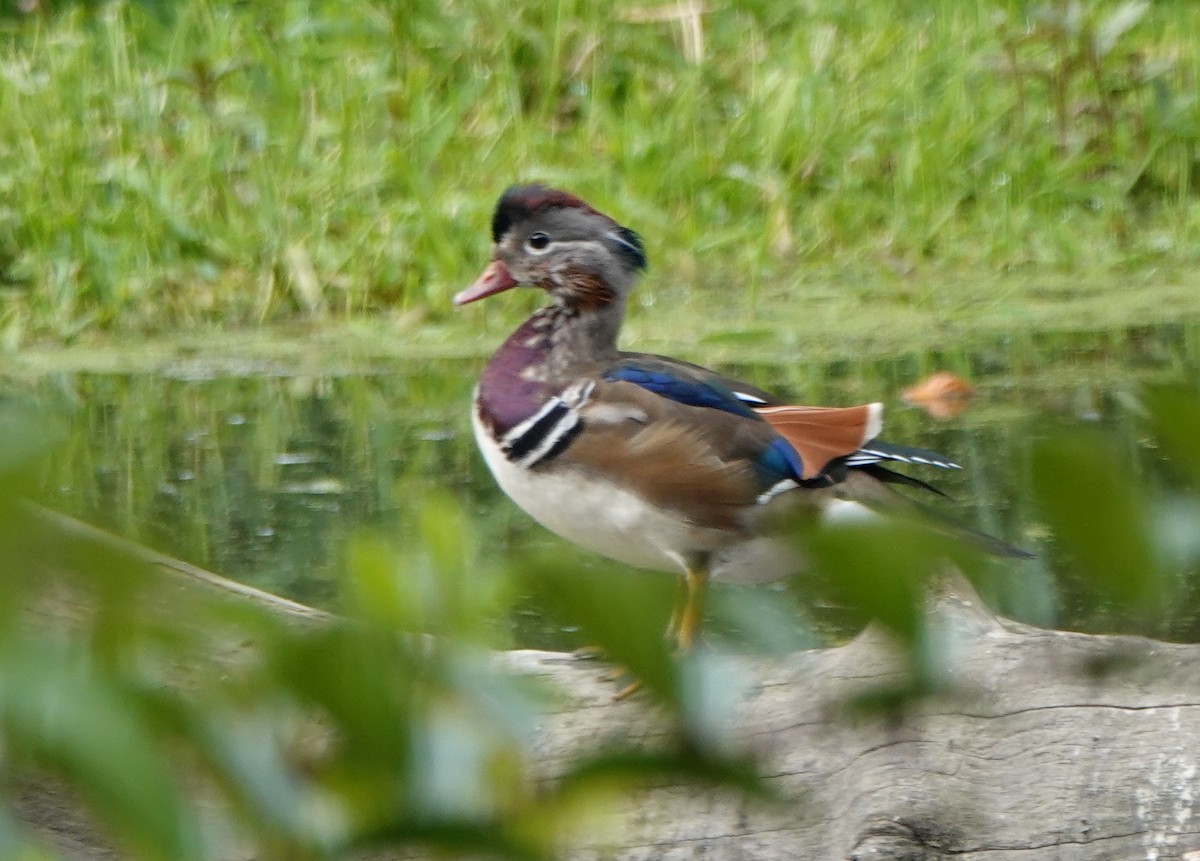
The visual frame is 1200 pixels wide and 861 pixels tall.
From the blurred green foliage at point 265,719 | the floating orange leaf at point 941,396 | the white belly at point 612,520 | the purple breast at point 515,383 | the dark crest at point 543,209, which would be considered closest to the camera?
the blurred green foliage at point 265,719

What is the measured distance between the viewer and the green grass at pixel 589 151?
4730 mm

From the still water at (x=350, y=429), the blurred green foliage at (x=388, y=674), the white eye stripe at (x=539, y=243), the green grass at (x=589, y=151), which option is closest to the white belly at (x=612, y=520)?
the still water at (x=350, y=429)

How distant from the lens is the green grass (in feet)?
15.5

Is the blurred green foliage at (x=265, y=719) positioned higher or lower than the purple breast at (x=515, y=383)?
higher

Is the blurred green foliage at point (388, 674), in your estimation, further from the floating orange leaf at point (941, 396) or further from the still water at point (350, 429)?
the floating orange leaf at point (941, 396)

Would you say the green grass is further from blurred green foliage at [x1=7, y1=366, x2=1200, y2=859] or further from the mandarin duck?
blurred green foliage at [x1=7, y1=366, x2=1200, y2=859]

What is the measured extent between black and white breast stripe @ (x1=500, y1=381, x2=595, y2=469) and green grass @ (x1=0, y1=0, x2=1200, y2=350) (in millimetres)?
2056

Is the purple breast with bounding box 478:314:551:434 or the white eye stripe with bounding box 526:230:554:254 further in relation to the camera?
the white eye stripe with bounding box 526:230:554:254

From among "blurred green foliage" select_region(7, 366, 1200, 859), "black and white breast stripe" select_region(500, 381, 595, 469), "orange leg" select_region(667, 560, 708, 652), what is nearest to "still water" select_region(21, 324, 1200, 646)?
"black and white breast stripe" select_region(500, 381, 595, 469)

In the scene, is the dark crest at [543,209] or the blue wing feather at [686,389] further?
the dark crest at [543,209]

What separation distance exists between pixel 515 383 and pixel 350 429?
4.28ft

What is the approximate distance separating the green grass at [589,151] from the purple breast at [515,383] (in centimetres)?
185

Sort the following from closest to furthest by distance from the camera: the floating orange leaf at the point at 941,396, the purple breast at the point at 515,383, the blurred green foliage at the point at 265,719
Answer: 1. the blurred green foliage at the point at 265,719
2. the purple breast at the point at 515,383
3. the floating orange leaf at the point at 941,396

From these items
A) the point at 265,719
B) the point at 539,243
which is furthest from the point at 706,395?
the point at 265,719
